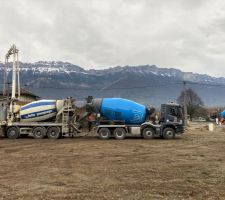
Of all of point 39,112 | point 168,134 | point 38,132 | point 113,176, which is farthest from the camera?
point 39,112

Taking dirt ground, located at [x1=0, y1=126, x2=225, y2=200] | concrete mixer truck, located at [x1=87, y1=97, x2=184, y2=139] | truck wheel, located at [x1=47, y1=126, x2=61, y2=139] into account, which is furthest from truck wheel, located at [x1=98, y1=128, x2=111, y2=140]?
dirt ground, located at [x1=0, y1=126, x2=225, y2=200]

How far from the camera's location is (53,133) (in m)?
28.9

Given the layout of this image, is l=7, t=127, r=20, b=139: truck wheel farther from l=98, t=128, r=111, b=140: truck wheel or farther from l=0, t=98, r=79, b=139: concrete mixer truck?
l=98, t=128, r=111, b=140: truck wheel

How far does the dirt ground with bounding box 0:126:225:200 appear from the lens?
9859mm

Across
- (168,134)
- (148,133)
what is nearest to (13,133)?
(148,133)

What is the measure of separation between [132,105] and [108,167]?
1523 cm

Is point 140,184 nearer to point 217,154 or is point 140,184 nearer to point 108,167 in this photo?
point 108,167

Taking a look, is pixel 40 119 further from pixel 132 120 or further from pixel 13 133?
pixel 132 120

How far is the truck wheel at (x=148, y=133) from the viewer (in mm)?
28406

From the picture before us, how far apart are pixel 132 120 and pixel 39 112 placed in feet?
24.5

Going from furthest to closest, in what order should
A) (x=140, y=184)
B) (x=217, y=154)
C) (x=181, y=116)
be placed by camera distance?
(x=181, y=116) → (x=217, y=154) → (x=140, y=184)

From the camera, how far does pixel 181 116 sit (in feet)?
94.6

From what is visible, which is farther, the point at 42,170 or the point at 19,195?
the point at 42,170

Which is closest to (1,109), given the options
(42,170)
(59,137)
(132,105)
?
(59,137)
